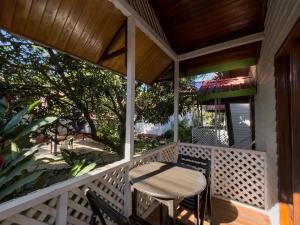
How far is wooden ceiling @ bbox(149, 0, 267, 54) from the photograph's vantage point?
8.43 feet

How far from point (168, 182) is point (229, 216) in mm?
1739

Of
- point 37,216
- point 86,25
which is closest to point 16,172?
point 37,216

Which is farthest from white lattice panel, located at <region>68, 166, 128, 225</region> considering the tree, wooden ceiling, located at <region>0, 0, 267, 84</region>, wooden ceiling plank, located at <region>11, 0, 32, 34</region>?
the tree

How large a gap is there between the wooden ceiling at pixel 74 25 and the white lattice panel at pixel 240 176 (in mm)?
2603

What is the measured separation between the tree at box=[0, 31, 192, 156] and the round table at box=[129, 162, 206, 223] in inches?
105

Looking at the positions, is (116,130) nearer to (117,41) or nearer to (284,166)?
(117,41)

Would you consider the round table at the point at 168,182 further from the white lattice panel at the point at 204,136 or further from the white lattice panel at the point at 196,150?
the white lattice panel at the point at 204,136

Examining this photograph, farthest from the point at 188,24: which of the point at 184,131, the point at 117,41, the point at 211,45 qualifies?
the point at 184,131

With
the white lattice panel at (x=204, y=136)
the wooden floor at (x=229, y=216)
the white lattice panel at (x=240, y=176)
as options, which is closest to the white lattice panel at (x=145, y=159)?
the wooden floor at (x=229, y=216)

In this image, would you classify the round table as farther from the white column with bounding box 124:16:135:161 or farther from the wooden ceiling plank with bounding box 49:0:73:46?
the wooden ceiling plank with bounding box 49:0:73:46

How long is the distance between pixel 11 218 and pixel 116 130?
17.7 feet

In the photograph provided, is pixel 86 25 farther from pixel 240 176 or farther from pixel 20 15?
pixel 240 176

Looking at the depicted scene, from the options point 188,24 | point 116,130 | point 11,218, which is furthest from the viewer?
point 116,130

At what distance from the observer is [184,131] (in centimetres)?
1062
